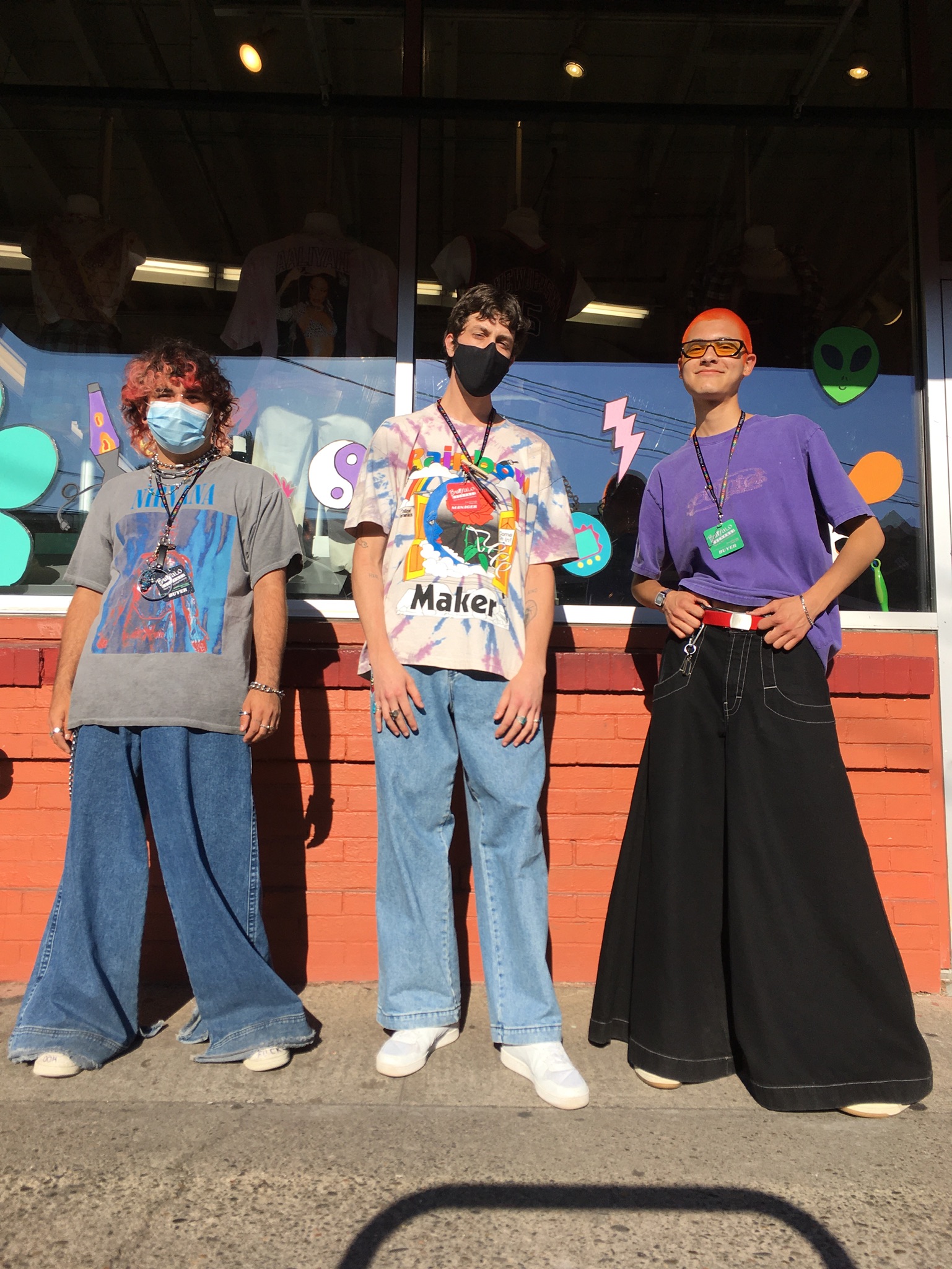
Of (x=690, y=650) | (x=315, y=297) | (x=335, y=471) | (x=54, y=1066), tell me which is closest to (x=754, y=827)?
(x=690, y=650)

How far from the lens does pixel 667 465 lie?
9.12 feet

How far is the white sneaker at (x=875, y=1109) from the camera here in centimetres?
231

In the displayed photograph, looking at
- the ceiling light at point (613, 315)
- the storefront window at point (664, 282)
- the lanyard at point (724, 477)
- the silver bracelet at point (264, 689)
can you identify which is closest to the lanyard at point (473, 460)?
the lanyard at point (724, 477)

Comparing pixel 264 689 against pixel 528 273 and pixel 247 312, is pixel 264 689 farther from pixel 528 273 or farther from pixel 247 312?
pixel 528 273

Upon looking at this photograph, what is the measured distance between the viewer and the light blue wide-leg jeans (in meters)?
2.55

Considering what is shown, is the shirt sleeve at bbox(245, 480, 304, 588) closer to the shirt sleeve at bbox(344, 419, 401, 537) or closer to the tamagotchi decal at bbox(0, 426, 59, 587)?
the shirt sleeve at bbox(344, 419, 401, 537)

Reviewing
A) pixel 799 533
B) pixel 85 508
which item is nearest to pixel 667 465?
pixel 799 533

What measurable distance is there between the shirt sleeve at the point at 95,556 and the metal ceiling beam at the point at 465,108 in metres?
1.93

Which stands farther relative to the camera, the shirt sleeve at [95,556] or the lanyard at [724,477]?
the shirt sleeve at [95,556]

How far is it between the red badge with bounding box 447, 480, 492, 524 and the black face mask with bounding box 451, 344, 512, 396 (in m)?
0.29

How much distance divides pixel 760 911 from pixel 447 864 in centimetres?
84

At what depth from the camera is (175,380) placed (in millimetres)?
2707

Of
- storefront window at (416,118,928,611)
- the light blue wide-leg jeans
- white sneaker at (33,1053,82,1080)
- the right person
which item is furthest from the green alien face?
white sneaker at (33,1053,82,1080)

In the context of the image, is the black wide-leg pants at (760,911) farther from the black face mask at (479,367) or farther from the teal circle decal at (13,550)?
the teal circle decal at (13,550)
